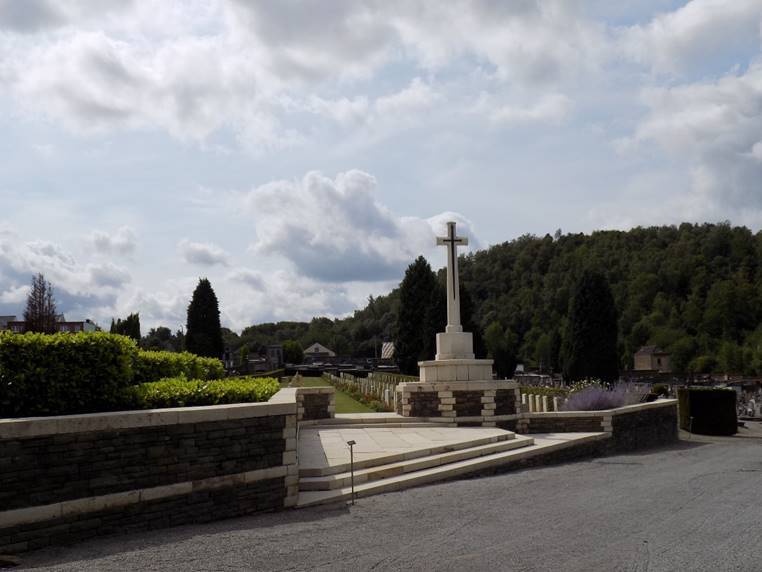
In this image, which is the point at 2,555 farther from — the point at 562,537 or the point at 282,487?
the point at 562,537

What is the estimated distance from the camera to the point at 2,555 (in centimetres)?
519

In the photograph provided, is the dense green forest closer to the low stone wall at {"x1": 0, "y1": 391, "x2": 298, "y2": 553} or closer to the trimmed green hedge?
the trimmed green hedge

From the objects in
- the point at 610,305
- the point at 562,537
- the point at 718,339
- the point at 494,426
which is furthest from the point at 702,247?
the point at 562,537

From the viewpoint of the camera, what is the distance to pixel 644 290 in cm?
6644

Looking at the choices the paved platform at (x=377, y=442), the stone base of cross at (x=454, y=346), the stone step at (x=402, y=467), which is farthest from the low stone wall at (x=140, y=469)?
the stone base of cross at (x=454, y=346)

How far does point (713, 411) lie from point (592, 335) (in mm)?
19005

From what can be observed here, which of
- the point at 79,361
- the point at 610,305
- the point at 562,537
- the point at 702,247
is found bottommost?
the point at 562,537

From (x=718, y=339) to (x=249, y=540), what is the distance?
63356mm

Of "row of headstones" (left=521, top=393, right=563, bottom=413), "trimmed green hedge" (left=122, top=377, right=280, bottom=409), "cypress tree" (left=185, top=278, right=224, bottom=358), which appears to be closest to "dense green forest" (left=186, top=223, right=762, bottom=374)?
"cypress tree" (left=185, top=278, right=224, bottom=358)

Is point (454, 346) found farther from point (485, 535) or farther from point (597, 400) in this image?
point (485, 535)

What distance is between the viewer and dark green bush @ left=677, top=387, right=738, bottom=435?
52.7 ft

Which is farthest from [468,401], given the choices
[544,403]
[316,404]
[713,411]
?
[713,411]

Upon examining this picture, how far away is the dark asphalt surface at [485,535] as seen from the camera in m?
5.02

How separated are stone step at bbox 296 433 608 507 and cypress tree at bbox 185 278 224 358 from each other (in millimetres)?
33109
